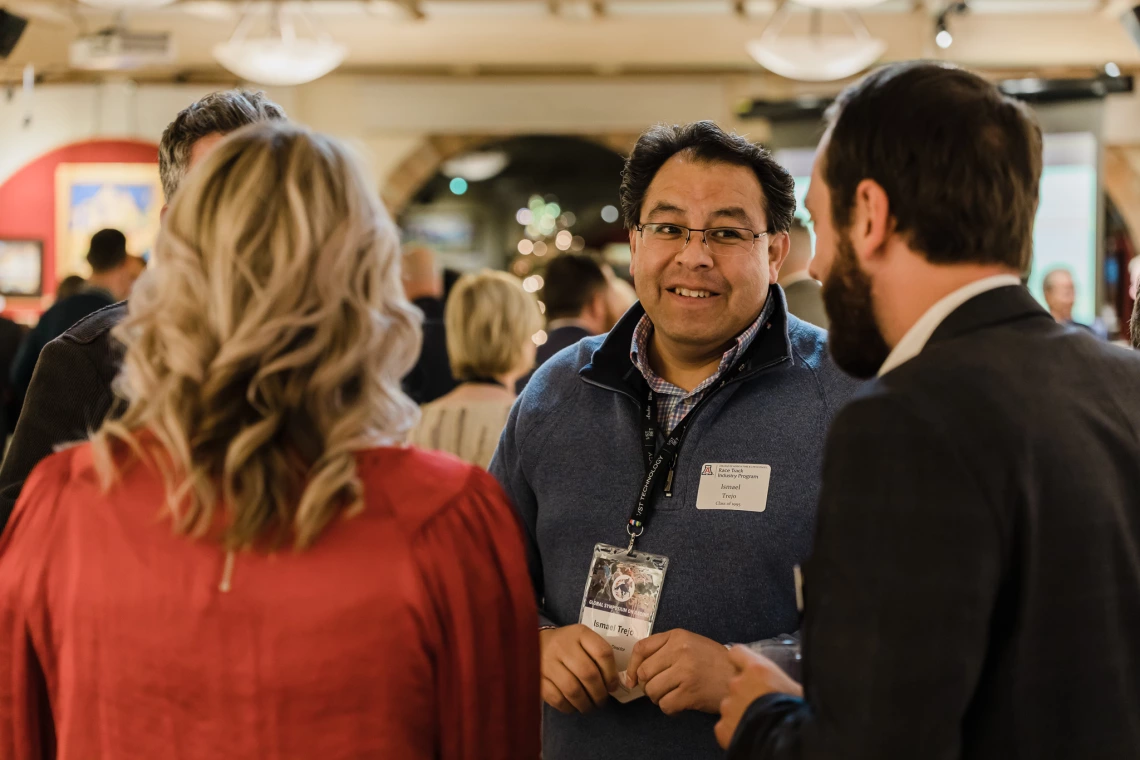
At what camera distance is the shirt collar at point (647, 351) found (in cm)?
195

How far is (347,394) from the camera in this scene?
1.18m

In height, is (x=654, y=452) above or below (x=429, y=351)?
below

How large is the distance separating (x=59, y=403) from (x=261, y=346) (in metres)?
0.70

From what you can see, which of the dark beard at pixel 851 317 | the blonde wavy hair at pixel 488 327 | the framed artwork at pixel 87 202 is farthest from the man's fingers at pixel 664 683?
the framed artwork at pixel 87 202

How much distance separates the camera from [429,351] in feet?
15.9

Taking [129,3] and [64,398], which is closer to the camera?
[64,398]

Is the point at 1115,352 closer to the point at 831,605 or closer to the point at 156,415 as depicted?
the point at 831,605

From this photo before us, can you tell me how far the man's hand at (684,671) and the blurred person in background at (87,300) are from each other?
3.45 metres

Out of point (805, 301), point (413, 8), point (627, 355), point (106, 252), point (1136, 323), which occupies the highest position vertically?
point (413, 8)

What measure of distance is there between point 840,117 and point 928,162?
0.13 m

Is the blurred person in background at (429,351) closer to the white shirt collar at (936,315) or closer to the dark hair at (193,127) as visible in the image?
the dark hair at (193,127)

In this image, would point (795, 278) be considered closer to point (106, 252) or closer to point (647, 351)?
point (647, 351)

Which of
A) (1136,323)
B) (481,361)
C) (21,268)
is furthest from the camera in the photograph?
(21,268)

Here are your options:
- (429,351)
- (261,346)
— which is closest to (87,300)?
(429,351)
